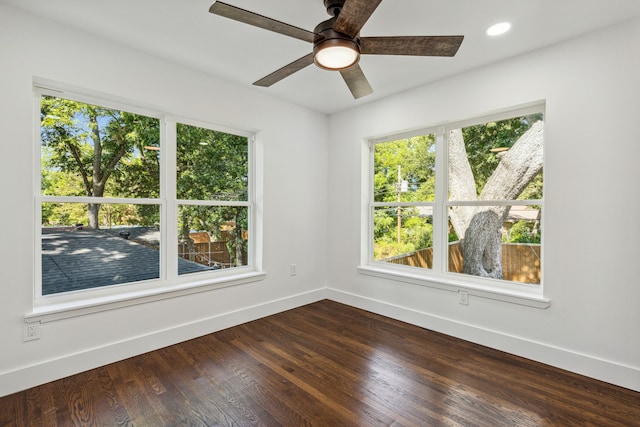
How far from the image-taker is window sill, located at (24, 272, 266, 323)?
2.23 meters

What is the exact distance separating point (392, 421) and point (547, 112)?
2.59 m

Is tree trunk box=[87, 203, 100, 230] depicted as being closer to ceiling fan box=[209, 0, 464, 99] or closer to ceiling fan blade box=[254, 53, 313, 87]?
ceiling fan blade box=[254, 53, 313, 87]

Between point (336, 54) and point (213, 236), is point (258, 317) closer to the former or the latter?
point (213, 236)

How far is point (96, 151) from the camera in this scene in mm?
2588

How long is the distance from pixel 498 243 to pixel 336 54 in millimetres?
2301

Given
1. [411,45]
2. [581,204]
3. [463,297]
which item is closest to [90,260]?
[411,45]

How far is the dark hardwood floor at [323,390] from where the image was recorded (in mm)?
1859

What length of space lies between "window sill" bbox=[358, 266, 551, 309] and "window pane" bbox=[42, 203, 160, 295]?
2390mm

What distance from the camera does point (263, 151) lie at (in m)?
3.60

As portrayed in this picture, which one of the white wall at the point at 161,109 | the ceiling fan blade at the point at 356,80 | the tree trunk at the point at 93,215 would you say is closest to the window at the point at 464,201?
the white wall at the point at 161,109

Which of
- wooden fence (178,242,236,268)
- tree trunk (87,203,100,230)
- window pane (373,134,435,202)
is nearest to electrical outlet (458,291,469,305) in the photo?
window pane (373,134,435,202)

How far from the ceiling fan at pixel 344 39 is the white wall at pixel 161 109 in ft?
4.86

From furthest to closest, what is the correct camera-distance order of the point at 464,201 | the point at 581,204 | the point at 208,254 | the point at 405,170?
the point at 405,170 < the point at 208,254 < the point at 464,201 < the point at 581,204

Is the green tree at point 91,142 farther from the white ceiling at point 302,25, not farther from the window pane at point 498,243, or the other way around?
the window pane at point 498,243
